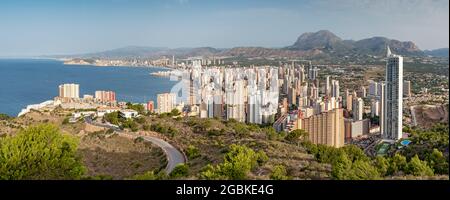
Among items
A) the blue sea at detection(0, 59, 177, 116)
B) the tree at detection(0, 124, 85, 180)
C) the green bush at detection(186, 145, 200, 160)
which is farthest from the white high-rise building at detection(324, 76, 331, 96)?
the tree at detection(0, 124, 85, 180)

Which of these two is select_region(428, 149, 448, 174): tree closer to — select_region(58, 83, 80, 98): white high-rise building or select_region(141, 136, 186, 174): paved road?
select_region(141, 136, 186, 174): paved road

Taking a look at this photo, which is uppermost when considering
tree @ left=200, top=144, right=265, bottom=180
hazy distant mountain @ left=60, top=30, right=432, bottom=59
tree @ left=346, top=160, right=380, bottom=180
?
hazy distant mountain @ left=60, top=30, right=432, bottom=59

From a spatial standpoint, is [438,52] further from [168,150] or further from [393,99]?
[168,150]

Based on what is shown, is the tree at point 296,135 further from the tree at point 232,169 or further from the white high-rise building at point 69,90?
the white high-rise building at point 69,90

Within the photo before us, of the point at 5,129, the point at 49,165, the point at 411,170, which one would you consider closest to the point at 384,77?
the point at 411,170

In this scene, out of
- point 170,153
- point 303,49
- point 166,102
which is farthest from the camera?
point 166,102

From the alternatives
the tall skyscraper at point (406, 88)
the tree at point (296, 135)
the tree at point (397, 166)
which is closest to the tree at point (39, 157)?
the tree at point (397, 166)

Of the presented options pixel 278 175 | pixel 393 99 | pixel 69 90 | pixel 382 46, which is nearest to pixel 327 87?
pixel 393 99
